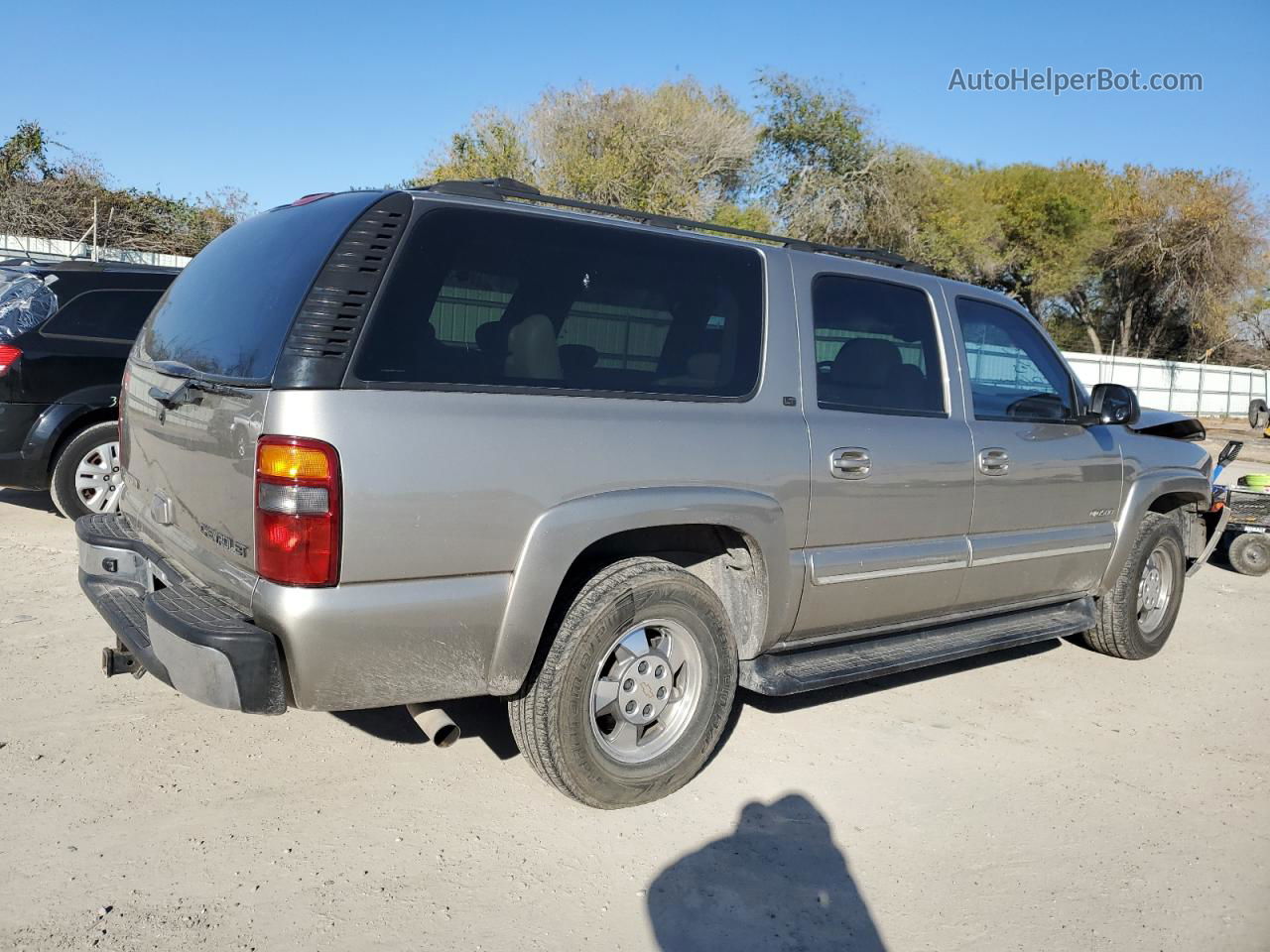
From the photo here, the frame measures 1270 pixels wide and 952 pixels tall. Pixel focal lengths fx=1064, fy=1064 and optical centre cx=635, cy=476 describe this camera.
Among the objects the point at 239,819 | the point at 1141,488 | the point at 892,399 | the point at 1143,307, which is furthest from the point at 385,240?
the point at 1143,307

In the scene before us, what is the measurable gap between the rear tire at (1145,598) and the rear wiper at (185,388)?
4611mm

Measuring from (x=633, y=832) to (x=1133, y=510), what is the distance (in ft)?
11.2

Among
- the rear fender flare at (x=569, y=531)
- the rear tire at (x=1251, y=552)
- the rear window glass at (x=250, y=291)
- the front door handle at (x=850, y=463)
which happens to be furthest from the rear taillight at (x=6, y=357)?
the rear tire at (x=1251, y=552)

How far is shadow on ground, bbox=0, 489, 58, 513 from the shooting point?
8.25 m

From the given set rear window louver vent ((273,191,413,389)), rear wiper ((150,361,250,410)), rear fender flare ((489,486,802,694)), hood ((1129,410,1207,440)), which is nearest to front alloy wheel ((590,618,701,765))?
rear fender flare ((489,486,802,694))

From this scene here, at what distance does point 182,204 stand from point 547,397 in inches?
967

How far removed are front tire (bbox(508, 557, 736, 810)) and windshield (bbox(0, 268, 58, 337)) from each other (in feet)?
17.3

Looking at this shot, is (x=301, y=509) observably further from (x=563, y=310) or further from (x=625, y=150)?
(x=625, y=150)

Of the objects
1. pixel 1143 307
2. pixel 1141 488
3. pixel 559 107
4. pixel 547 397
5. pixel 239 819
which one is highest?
pixel 559 107

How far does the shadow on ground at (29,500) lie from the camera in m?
8.25

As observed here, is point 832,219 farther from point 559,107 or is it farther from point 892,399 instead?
point 892,399

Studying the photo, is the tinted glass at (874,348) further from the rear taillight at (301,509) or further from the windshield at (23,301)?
the windshield at (23,301)

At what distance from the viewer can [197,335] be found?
3.59 metres

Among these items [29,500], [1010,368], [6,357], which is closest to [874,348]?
[1010,368]
